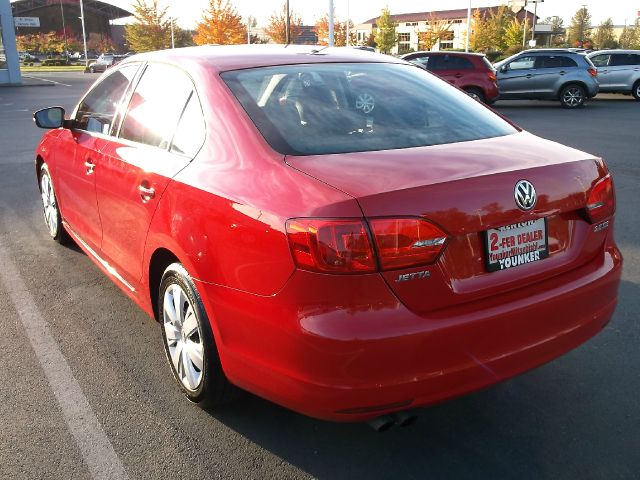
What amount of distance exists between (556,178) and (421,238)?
729 mm

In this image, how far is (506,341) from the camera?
2.46 metres

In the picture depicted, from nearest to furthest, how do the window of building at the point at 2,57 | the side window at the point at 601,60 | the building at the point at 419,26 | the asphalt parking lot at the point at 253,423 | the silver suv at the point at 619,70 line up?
the asphalt parking lot at the point at 253,423
the silver suv at the point at 619,70
the side window at the point at 601,60
the window of building at the point at 2,57
the building at the point at 419,26

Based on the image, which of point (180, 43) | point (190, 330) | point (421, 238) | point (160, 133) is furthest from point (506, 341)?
point (180, 43)

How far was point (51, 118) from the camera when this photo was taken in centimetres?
467

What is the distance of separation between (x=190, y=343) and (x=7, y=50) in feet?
106

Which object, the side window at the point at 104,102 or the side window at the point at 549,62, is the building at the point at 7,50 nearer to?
the side window at the point at 549,62

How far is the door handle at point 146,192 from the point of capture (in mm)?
3137

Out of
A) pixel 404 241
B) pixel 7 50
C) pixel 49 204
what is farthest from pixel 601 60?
pixel 7 50

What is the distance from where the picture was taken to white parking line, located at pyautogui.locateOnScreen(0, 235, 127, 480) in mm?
2711

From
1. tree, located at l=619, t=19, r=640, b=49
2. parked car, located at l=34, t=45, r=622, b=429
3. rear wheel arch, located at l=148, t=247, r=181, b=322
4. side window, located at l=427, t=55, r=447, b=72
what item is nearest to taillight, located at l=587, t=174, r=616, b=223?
parked car, located at l=34, t=45, r=622, b=429

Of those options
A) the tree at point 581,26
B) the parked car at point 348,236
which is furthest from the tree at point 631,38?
the parked car at point 348,236

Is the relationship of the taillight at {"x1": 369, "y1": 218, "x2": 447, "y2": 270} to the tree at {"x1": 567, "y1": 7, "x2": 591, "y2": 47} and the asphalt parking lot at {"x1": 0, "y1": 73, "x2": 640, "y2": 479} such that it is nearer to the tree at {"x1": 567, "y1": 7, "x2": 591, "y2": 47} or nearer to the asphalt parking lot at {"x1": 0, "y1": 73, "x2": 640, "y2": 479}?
the asphalt parking lot at {"x1": 0, "y1": 73, "x2": 640, "y2": 479}

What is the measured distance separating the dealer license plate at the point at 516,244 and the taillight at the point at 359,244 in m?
0.31

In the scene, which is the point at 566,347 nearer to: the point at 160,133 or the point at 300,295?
the point at 300,295
